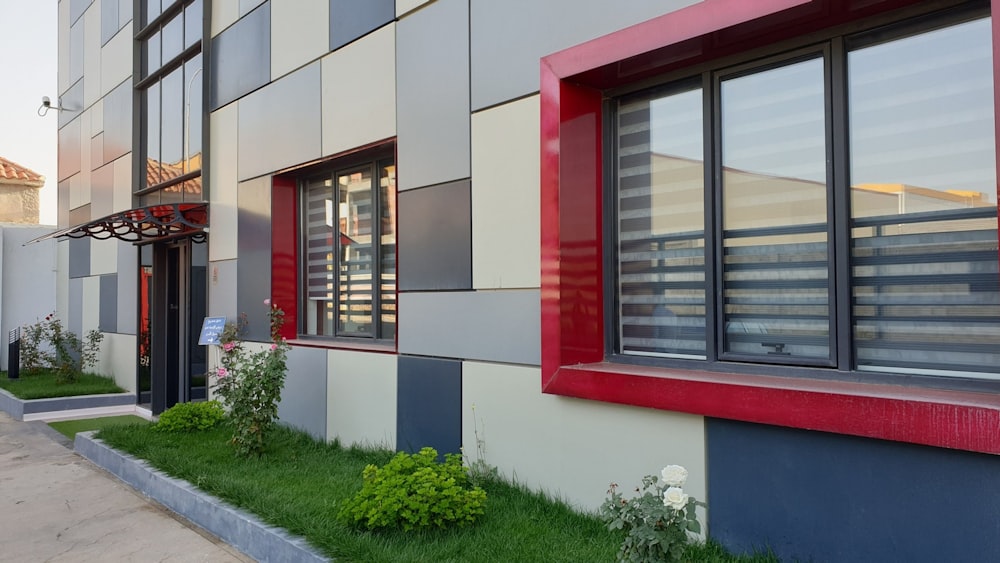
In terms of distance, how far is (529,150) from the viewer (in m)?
4.59

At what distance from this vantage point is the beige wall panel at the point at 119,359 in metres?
10.9

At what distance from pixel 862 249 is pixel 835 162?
1.42 feet

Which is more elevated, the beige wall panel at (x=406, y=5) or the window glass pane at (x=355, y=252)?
the beige wall panel at (x=406, y=5)

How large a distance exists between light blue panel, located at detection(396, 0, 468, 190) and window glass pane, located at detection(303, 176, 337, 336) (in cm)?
167

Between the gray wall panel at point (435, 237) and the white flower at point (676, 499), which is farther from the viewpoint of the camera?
the gray wall panel at point (435, 237)

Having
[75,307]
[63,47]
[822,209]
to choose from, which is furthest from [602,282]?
[63,47]

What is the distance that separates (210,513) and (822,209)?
4259 mm

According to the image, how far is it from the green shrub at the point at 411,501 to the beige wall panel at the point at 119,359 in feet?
26.8

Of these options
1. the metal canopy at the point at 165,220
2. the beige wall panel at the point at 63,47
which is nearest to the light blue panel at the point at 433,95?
the metal canopy at the point at 165,220

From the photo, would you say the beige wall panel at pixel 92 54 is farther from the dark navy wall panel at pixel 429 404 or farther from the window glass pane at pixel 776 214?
the window glass pane at pixel 776 214

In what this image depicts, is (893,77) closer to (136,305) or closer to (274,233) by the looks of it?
(274,233)

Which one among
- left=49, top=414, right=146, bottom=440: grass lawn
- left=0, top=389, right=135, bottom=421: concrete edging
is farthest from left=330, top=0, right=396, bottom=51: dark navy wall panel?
left=0, top=389, right=135, bottom=421: concrete edging

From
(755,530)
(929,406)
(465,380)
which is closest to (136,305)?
(465,380)

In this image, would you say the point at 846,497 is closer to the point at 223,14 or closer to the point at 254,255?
the point at 254,255
